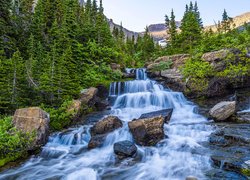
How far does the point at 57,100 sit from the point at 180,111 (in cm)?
1039

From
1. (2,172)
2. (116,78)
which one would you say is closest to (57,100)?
(2,172)

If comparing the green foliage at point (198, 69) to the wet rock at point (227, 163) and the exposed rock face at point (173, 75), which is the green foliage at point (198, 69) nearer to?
the exposed rock face at point (173, 75)

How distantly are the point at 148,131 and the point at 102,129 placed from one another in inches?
124

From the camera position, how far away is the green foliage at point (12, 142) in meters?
10.3

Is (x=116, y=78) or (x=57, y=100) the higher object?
(x=116, y=78)

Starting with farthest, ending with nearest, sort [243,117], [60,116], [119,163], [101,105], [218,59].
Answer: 1. [218,59]
2. [101,105]
3. [243,117]
4. [60,116]
5. [119,163]

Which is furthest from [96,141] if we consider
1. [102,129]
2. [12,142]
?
[12,142]

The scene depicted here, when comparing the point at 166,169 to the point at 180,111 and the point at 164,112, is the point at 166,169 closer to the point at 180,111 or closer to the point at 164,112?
the point at 164,112

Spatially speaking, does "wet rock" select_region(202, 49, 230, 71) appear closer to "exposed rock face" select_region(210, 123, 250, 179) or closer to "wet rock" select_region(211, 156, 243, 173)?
"exposed rock face" select_region(210, 123, 250, 179)

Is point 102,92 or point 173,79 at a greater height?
point 173,79

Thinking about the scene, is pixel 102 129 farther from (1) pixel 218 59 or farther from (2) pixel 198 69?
(1) pixel 218 59

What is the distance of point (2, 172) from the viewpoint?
9.57 metres

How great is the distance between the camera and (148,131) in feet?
39.1

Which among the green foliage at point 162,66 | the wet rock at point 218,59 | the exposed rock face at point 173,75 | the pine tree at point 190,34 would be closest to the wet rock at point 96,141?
the exposed rock face at point 173,75
